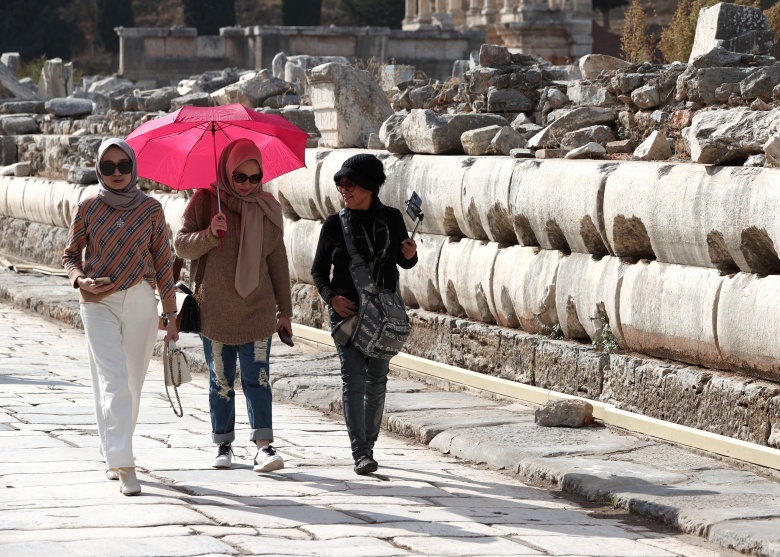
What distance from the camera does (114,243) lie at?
5.97 m

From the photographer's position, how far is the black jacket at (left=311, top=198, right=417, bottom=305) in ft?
21.0

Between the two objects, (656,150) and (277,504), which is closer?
(277,504)

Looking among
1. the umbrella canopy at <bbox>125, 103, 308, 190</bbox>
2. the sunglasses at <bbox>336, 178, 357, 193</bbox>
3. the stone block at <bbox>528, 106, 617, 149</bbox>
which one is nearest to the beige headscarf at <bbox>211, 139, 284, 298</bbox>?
the umbrella canopy at <bbox>125, 103, 308, 190</bbox>

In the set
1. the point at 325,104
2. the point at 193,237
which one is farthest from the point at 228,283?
the point at 325,104

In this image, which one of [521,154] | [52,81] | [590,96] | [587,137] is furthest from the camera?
[52,81]

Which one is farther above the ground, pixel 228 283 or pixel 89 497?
pixel 228 283

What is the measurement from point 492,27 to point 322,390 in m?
35.6

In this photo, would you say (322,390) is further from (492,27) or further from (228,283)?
(492,27)

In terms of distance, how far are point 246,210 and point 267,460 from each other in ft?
3.79

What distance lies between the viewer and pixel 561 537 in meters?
5.26

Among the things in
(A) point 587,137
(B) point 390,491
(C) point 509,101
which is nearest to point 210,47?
(C) point 509,101

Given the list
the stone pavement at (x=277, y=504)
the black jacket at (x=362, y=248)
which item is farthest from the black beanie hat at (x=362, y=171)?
the stone pavement at (x=277, y=504)

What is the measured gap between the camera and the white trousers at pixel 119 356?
19.0 ft

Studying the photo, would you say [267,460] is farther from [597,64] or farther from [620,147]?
[597,64]
